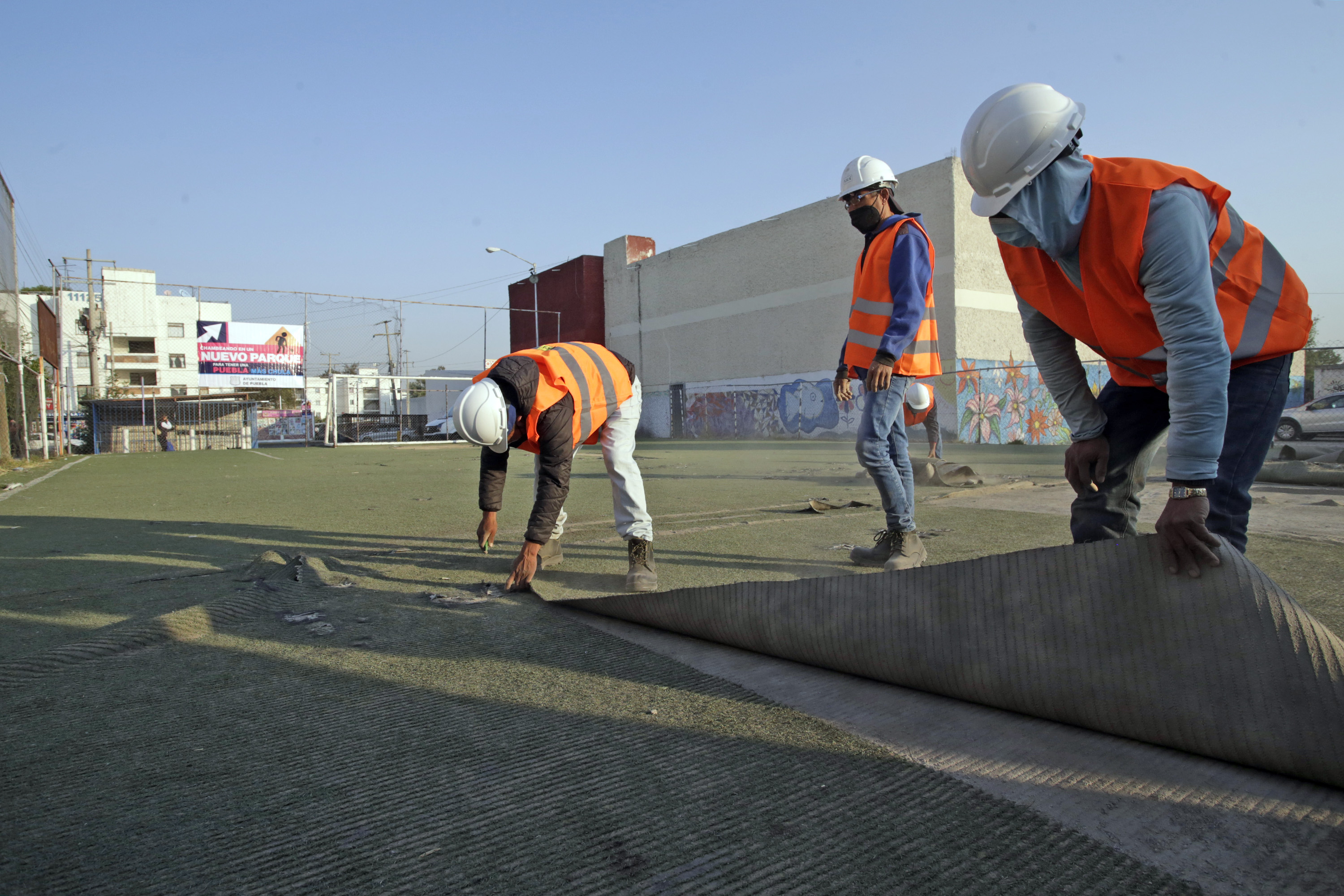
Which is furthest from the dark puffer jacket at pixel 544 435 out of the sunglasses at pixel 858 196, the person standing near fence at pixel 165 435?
the person standing near fence at pixel 165 435

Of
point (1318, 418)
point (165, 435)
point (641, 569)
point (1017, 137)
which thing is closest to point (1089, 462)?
point (1017, 137)

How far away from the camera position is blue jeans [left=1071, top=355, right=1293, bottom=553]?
176 centimetres

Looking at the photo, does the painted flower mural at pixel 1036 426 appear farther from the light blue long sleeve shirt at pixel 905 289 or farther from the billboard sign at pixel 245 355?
the billboard sign at pixel 245 355

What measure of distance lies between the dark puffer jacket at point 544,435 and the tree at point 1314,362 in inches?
1073

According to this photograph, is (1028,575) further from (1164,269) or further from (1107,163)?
(1107,163)

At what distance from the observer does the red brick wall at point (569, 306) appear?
32969 millimetres

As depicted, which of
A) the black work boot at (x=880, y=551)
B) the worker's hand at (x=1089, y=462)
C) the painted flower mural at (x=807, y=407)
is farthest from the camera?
the painted flower mural at (x=807, y=407)

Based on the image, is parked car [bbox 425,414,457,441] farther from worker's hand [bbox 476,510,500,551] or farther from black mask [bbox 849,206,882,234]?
black mask [bbox 849,206,882,234]

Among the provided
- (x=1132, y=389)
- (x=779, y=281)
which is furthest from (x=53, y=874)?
(x=779, y=281)

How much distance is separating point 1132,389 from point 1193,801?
112cm

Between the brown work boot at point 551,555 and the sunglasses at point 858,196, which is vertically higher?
the sunglasses at point 858,196

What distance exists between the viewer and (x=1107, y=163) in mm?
1722

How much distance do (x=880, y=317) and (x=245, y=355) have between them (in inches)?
1470

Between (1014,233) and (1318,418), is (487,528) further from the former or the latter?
(1318,418)
